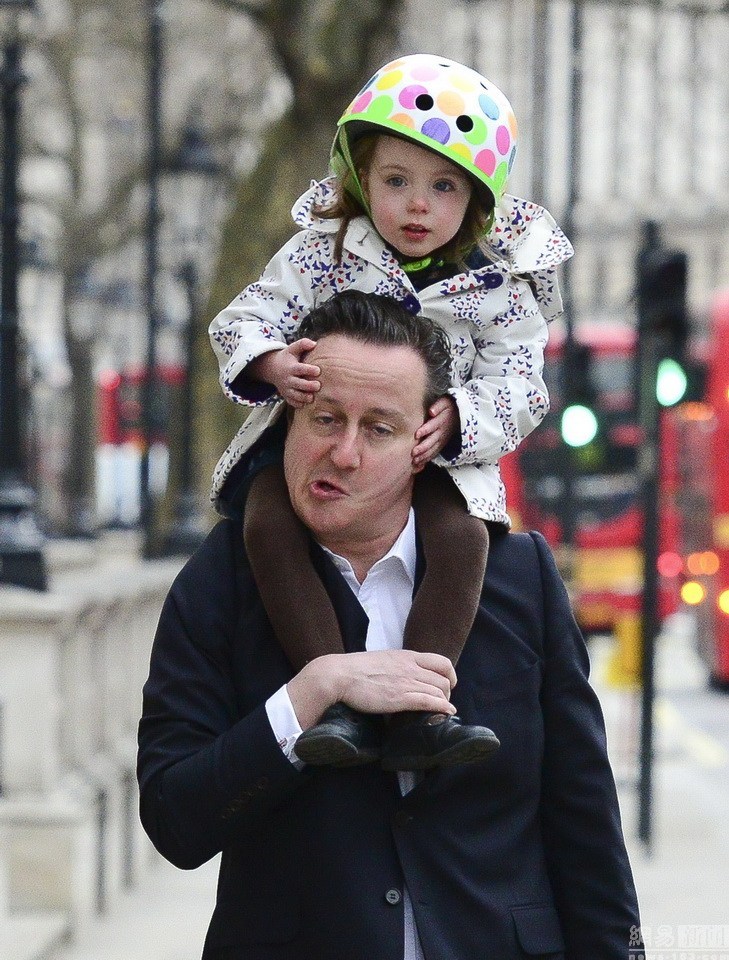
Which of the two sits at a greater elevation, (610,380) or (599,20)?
(599,20)

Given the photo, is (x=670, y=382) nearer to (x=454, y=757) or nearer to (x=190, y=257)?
(x=190, y=257)

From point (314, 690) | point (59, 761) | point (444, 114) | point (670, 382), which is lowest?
point (59, 761)

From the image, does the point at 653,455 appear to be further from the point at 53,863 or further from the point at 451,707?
the point at 451,707

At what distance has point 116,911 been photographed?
7.96 metres

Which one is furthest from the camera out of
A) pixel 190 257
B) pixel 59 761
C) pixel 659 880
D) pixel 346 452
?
pixel 190 257

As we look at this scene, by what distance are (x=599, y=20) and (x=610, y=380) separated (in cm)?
453

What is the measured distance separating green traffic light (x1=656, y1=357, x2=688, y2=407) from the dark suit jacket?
805cm

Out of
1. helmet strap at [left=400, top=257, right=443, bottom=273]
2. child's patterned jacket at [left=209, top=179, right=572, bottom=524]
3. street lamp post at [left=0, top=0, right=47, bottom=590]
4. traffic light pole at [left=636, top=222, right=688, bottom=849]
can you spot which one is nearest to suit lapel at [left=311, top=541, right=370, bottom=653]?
child's patterned jacket at [left=209, top=179, right=572, bottom=524]

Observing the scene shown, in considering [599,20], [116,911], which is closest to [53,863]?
[116,911]

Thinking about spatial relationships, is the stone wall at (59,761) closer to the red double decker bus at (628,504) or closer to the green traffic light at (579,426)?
the green traffic light at (579,426)

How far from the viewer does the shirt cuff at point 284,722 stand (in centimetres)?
246

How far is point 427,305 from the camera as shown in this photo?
9.21ft

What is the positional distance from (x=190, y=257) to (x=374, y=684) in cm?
1323

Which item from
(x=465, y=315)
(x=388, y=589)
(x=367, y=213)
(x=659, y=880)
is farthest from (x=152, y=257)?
(x=388, y=589)
